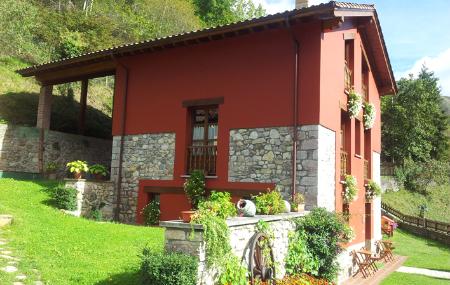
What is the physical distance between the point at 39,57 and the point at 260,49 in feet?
65.5

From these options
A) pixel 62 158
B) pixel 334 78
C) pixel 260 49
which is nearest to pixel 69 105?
pixel 62 158

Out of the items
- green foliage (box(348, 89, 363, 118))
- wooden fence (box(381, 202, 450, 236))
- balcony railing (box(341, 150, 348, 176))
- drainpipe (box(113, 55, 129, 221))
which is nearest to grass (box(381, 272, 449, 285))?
balcony railing (box(341, 150, 348, 176))

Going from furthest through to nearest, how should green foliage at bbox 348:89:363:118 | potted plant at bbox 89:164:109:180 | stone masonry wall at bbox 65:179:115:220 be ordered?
potted plant at bbox 89:164:109:180
green foliage at bbox 348:89:363:118
stone masonry wall at bbox 65:179:115:220

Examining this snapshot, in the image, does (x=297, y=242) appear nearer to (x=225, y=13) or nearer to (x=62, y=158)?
(x=62, y=158)

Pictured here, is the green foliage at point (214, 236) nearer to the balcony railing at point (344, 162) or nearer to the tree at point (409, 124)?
the balcony railing at point (344, 162)

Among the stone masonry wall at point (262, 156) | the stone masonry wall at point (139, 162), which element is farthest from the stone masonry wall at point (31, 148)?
the stone masonry wall at point (262, 156)

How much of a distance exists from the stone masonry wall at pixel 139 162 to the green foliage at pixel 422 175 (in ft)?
94.4

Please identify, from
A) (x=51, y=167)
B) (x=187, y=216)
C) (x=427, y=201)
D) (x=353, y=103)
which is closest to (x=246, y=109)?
(x=353, y=103)

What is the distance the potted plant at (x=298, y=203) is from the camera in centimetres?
967

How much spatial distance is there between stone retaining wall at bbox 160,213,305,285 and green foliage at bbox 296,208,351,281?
1.37 ft

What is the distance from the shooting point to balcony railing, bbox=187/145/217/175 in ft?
39.3

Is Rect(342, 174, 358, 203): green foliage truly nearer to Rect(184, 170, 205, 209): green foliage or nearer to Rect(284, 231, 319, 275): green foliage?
Rect(284, 231, 319, 275): green foliage

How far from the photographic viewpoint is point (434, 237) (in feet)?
73.0

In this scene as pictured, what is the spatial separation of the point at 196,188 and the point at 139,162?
2.65 m
